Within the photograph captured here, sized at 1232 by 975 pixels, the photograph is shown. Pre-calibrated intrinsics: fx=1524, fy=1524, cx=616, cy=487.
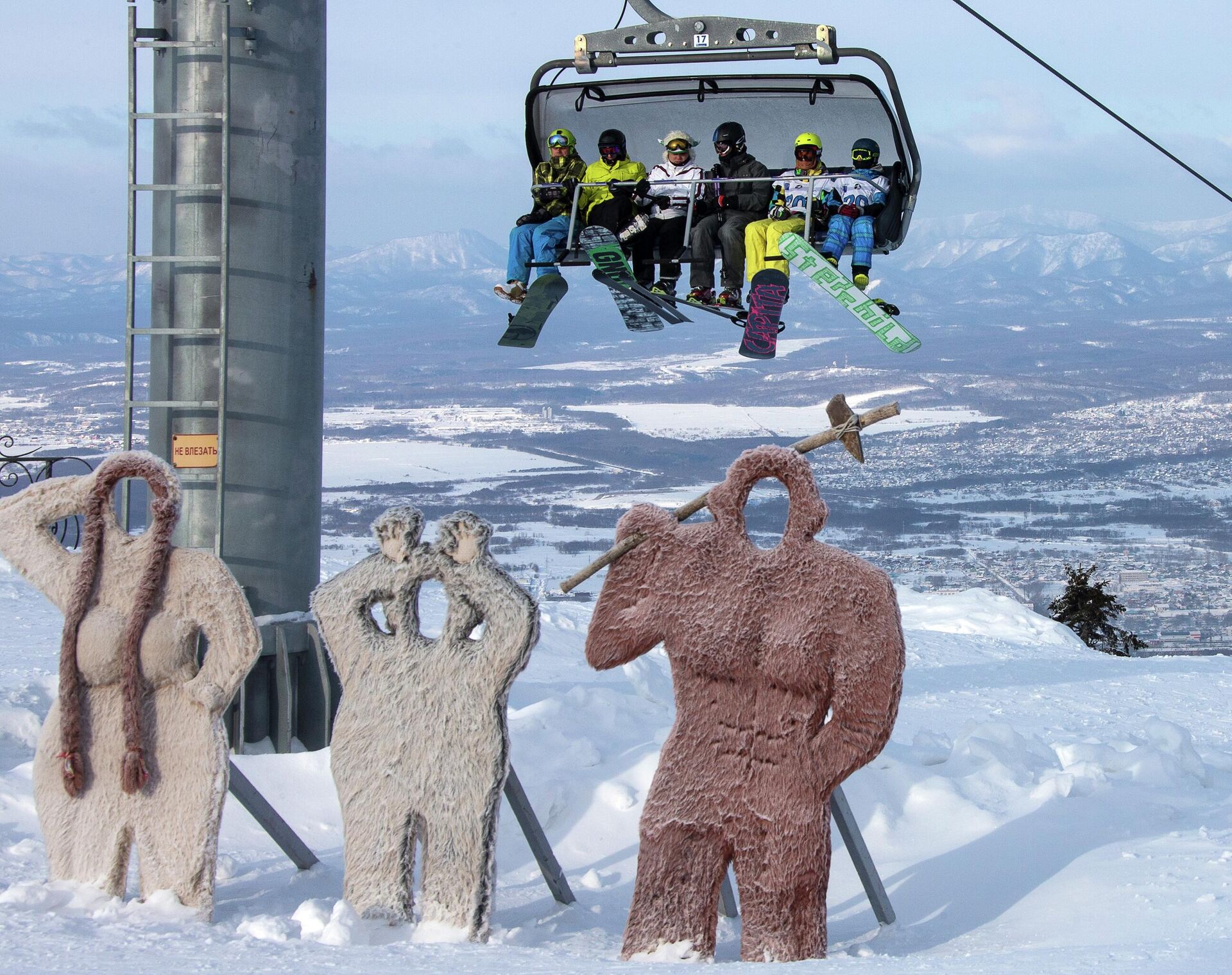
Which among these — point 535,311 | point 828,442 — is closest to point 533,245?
point 535,311

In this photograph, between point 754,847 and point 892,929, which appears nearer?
point 754,847

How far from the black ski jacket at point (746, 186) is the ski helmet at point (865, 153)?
50 cm

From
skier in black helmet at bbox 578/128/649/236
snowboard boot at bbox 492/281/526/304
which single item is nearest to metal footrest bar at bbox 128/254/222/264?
snowboard boot at bbox 492/281/526/304

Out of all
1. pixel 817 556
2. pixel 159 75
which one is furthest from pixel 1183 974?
pixel 159 75

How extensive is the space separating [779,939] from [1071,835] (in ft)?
7.01

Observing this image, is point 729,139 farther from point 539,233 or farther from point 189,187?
point 189,187

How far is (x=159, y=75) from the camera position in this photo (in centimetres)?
823

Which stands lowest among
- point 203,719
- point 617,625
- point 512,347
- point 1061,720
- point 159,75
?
point 1061,720

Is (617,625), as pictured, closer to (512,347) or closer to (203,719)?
(203,719)

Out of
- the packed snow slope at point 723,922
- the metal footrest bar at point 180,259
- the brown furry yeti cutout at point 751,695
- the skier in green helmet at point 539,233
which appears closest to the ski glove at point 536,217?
the skier in green helmet at point 539,233

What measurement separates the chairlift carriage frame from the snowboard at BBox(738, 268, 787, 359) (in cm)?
32

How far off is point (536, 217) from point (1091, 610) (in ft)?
48.8

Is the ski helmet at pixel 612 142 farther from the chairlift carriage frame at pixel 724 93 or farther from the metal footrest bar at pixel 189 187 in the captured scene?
the metal footrest bar at pixel 189 187

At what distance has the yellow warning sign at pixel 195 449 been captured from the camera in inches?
321
